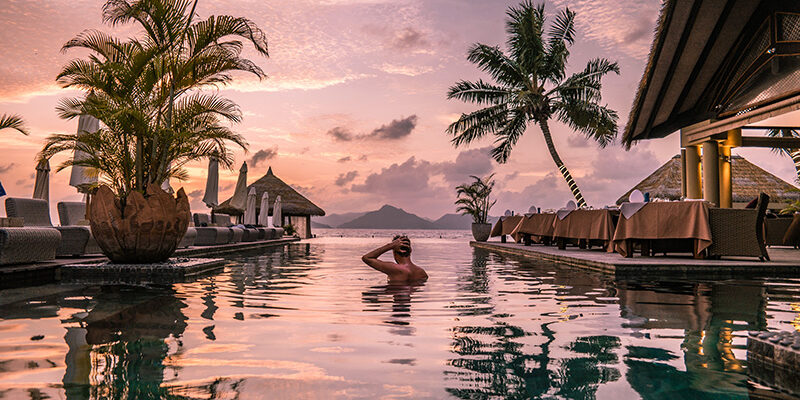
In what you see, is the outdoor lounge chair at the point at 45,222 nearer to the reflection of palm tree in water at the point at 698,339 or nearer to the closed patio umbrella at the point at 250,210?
the reflection of palm tree in water at the point at 698,339

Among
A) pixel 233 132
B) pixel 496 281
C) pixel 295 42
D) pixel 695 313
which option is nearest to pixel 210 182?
pixel 295 42

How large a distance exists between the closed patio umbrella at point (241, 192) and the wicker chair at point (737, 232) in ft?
58.1

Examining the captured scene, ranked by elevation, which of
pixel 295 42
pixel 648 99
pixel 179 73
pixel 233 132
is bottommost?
pixel 233 132

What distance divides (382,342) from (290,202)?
28.9m

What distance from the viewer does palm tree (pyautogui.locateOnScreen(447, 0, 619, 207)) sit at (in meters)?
20.2

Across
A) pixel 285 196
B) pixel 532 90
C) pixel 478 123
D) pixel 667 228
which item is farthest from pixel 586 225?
pixel 285 196

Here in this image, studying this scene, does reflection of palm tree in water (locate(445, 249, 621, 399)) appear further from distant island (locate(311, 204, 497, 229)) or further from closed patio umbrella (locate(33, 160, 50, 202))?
distant island (locate(311, 204, 497, 229))

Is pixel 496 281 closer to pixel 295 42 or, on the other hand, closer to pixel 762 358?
A: pixel 762 358

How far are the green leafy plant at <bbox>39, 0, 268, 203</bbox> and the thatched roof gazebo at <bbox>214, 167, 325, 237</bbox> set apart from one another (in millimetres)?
22046

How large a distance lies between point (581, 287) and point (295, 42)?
10.2m

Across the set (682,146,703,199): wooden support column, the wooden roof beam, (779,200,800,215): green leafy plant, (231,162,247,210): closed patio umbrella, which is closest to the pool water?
(682,146,703,199): wooden support column

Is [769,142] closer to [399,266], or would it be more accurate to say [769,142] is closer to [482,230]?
[482,230]

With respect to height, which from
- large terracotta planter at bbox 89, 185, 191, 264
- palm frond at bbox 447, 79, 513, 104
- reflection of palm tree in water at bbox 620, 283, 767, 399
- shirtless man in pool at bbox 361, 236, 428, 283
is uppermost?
palm frond at bbox 447, 79, 513, 104

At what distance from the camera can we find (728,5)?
1200 centimetres
